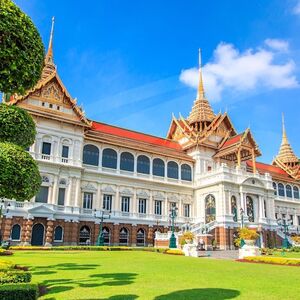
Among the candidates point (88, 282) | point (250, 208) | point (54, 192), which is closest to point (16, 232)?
point (54, 192)

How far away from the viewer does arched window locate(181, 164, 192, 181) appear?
4428 centimetres

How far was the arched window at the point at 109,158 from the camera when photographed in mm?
38750

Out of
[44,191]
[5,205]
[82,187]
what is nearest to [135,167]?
[82,187]

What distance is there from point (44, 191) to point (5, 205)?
13.1ft

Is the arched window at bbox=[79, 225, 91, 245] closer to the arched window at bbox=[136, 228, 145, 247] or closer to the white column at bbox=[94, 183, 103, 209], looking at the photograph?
the white column at bbox=[94, 183, 103, 209]

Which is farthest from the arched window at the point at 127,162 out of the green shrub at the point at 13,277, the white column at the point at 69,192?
the green shrub at the point at 13,277

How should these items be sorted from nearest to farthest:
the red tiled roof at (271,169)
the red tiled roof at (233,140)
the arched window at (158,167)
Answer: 1. the arched window at (158,167)
2. the red tiled roof at (233,140)
3. the red tiled roof at (271,169)

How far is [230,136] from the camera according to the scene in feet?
162

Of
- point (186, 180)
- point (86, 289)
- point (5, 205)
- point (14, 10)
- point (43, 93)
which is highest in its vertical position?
point (43, 93)

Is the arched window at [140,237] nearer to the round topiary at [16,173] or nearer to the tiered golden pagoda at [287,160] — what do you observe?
the round topiary at [16,173]

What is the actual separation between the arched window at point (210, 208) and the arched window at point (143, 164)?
27.5 ft

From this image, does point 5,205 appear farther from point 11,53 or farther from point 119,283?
point 11,53

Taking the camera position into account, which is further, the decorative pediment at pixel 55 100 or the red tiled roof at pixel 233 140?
the red tiled roof at pixel 233 140

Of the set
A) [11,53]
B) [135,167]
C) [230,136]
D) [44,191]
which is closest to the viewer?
[11,53]
